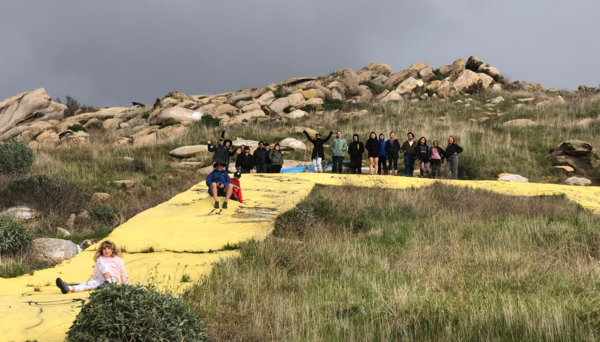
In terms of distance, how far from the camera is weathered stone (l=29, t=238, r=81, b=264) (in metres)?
7.93

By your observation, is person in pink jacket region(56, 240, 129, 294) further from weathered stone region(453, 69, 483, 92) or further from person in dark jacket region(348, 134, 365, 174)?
weathered stone region(453, 69, 483, 92)

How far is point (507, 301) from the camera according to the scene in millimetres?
4496

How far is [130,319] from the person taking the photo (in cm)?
351

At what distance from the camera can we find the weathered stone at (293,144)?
21044 millimetres

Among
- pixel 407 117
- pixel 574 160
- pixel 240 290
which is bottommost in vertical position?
pixel 240 290

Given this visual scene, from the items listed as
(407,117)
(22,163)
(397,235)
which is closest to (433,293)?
(397,235)

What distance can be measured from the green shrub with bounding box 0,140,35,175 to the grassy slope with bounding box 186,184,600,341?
10726mm

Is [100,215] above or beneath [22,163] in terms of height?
beneath

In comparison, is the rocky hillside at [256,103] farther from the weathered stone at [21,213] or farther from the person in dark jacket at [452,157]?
the person in dark jacket at [452,157]

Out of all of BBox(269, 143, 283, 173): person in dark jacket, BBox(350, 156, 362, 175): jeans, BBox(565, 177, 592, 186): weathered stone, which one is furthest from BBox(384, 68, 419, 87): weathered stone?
BBox(269, 143, 283, 173): person in dark jacket

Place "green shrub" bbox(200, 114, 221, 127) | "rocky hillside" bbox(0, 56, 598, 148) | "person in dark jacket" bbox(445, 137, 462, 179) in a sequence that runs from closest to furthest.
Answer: "person in dark jacket" bbox(445, 137, 462, 179)
"green shrub" bbox(200, 114, 221, 127)
"rocky hillside" bbox(0, 56, 598, 148)

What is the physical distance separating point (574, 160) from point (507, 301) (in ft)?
50.2

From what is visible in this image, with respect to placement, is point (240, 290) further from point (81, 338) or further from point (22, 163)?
point (22, 163)

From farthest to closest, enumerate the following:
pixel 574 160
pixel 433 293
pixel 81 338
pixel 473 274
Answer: pixel 574 160
pixel 473 274
pixel 433 293
pixel 81 338
